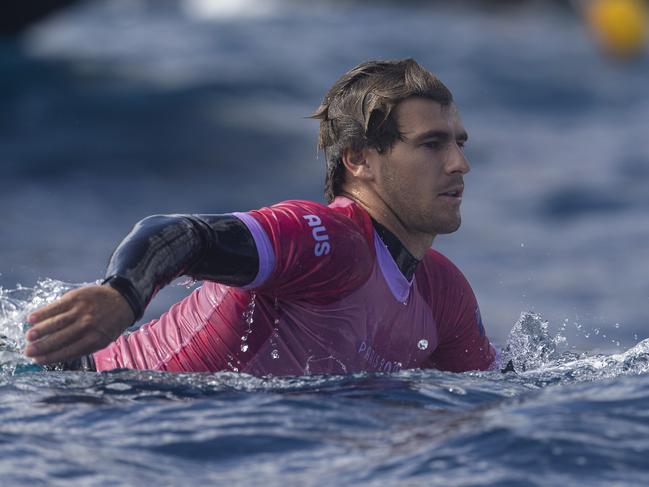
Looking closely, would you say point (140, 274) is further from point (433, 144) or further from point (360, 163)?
point (433, 144)

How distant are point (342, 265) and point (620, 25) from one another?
2074 cm

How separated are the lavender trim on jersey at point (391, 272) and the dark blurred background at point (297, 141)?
4.99 metres

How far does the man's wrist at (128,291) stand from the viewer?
407 centimetres

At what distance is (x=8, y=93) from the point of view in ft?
63.7

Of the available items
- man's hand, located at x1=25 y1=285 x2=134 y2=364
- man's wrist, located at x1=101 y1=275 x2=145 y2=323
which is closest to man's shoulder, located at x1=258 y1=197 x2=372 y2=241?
man's wrist, located at x1=101 y1=275 x2=145 y2=323

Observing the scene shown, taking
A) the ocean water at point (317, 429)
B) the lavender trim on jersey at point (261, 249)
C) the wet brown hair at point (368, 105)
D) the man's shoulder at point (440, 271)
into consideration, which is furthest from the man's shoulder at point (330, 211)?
the ocean water at point (317, 429)

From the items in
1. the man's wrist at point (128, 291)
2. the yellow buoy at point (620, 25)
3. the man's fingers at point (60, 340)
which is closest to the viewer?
the man's fingers at point (60, 340)

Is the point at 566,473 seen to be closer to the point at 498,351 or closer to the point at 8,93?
the point at 498,351

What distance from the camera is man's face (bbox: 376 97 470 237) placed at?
5191 mm

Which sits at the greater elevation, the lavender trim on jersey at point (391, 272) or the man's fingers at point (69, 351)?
the lavender trim on jersey at point (391, 272)

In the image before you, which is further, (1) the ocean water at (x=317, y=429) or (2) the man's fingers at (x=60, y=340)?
(2) the man's fingers at (x=60, y=340)

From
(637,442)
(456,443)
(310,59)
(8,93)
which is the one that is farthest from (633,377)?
(310,59)

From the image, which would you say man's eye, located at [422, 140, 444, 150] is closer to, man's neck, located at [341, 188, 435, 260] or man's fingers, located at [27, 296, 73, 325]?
man's neck, located at [341, 188, 435, 260]

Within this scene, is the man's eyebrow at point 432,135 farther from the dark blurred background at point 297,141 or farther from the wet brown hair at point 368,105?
the dark blurred background at point 297,141
